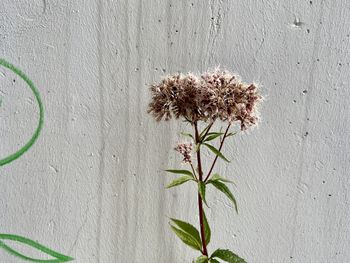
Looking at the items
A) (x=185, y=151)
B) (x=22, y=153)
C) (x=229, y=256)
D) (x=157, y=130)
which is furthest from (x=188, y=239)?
(x=22, y=153)

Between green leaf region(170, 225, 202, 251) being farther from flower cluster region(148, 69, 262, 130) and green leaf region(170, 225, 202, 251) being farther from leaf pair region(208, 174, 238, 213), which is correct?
flower cluster region(148, 69, 262, 130)

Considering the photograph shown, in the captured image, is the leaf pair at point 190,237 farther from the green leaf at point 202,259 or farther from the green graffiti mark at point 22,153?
the green graffiti mark at point 22,153

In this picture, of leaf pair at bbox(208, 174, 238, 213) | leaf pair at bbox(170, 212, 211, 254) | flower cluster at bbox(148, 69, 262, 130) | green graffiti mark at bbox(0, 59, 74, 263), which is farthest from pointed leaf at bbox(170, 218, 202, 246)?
green graffiti mark at bbox(0, 59, 74, 263)

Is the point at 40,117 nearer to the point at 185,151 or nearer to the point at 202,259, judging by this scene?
Answer: the point at 185,151

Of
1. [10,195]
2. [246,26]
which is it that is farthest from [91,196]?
[246,26]

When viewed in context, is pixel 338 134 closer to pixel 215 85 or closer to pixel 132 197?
pixel 215 85
